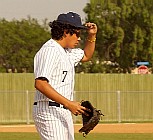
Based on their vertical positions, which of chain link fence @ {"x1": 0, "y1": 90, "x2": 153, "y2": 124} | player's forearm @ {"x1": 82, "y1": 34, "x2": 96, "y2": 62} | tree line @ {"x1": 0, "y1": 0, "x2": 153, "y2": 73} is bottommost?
chain link fence @ {"x1": 0, "y1": 90, "x2": 153, "y2": 124}

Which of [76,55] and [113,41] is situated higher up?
[113,41]

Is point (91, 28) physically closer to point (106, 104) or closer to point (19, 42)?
point (106, 104)

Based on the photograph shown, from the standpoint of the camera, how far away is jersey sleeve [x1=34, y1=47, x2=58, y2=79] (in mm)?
7121

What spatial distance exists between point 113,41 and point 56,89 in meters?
47.0

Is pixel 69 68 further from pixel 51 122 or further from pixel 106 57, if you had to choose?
pixel 106 57

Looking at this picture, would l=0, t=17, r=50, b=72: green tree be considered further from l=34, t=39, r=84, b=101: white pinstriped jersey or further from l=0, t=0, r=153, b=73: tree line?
l=34, t=39, r=84, b=101: white pinstriped jersey

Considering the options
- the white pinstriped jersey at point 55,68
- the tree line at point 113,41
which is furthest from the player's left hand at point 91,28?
the tree line at point 113,41

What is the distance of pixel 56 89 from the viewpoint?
7.21 meters

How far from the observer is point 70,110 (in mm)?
7086

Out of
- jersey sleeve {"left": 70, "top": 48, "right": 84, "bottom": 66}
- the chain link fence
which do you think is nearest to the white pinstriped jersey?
jersey sleeve {"left": 70, "top": 48, "right": 84, "bottom": 66}

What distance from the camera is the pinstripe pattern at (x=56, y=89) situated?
718 centimetres

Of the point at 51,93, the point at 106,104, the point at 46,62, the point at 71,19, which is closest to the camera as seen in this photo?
the point at 51,93

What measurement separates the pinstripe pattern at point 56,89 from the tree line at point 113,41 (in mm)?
45254

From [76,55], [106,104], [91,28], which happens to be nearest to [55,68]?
[76,55]
